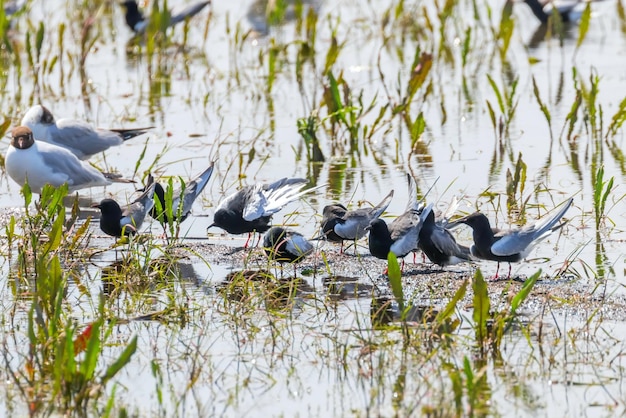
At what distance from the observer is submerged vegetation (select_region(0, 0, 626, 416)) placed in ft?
16.3

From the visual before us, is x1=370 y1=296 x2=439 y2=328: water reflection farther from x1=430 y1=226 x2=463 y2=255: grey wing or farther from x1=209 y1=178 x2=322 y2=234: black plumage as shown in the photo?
x1=209 y1=178 x2=322 y2=234: black plumage

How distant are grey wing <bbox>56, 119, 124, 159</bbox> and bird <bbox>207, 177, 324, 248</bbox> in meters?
2.47

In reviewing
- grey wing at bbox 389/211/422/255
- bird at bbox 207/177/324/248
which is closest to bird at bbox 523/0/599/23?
bird at bbox 207/177/324/248

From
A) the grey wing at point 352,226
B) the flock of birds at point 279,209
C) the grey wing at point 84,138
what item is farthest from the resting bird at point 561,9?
the grey wing at point 352,226

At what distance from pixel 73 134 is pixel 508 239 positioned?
15.6ft

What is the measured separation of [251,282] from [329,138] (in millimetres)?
4214

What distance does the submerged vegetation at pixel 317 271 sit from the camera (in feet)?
16.3

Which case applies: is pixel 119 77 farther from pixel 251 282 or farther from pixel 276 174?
pixel 251 282

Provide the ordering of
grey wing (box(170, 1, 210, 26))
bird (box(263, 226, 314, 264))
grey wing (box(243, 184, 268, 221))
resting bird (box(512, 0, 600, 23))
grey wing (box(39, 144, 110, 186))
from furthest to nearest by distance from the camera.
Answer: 1. resting bird (box(512, 0, 600, 23))
2. grey wing (box(170, 1, 210, 26))
3. grey wing (box(39, 144, 110, 186))
4. grey wing (box(243, 184, 268, 221))
5. bird (box(263, 226, 314, 264))

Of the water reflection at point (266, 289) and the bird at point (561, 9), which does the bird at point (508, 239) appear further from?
the bird at point (561, 9)

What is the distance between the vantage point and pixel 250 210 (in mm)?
7531

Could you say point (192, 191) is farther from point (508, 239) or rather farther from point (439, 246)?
point (508, 239)

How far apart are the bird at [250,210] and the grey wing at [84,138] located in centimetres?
247

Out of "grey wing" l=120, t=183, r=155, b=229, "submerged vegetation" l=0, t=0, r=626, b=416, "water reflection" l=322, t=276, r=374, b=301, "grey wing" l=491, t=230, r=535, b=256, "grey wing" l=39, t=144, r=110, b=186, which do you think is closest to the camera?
"submerged vegetation" l=0, t=0, r=626, b=416
